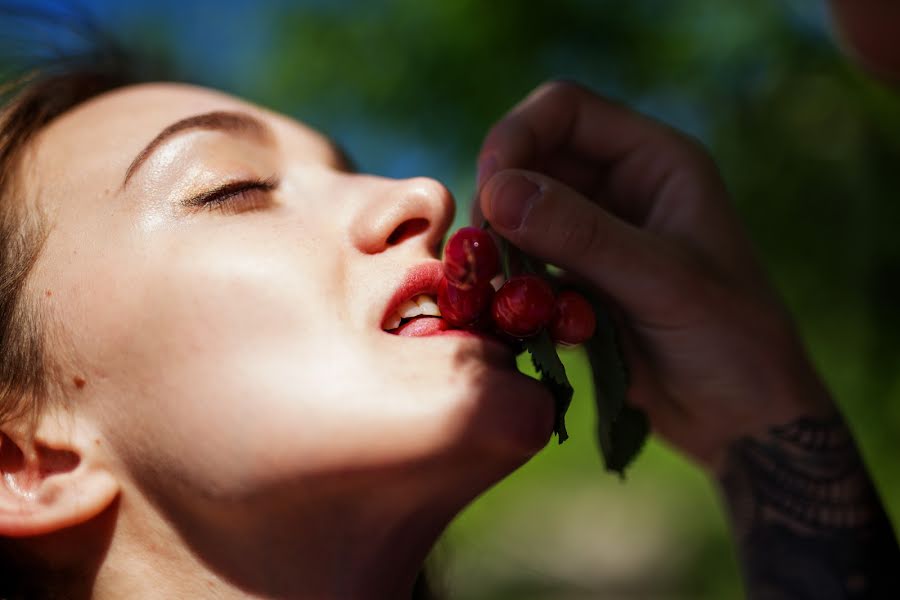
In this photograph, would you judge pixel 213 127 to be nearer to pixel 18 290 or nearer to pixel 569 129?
pixel 18 290

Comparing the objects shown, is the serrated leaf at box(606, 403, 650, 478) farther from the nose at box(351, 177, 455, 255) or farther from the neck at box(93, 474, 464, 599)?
the nose at box(351, 177, 455, 255)

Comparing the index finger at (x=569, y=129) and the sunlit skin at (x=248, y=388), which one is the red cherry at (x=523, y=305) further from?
the index finger at (x=569, y=129)

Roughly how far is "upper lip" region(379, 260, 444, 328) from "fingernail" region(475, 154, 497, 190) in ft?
1.23

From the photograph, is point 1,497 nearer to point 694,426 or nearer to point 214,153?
point 214,153

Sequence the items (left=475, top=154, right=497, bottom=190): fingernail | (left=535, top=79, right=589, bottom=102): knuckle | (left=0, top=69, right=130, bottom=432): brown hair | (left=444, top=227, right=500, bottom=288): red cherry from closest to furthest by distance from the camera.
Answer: (left=444, top=227, right=500, bottom=288): red cherry < (left=0, top=69, right=130, bottom=432): brown hair < (left=475, top=154, right=497, bottom=190): fingernail < (left=535, top=79, right=589, bottom=102): knuckle

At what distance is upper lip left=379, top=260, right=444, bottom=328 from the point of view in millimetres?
1555

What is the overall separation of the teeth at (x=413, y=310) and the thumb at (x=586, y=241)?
22 cm

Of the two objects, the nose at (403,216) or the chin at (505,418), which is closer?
the chin at (505,418)

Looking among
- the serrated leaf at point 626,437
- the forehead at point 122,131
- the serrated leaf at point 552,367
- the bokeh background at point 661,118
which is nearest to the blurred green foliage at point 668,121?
the bokeh background at point 661,118

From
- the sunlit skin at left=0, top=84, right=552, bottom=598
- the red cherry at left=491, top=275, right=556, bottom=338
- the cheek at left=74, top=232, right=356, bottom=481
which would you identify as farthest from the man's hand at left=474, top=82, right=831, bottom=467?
the cheek at left=74, top=232, right=356, bottom=481

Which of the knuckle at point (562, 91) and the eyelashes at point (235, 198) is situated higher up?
the knuckle at point (562, 91)

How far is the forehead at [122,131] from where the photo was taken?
1.74 metres

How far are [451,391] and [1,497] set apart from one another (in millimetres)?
989

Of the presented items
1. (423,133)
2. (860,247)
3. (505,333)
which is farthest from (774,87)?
(505,333)
